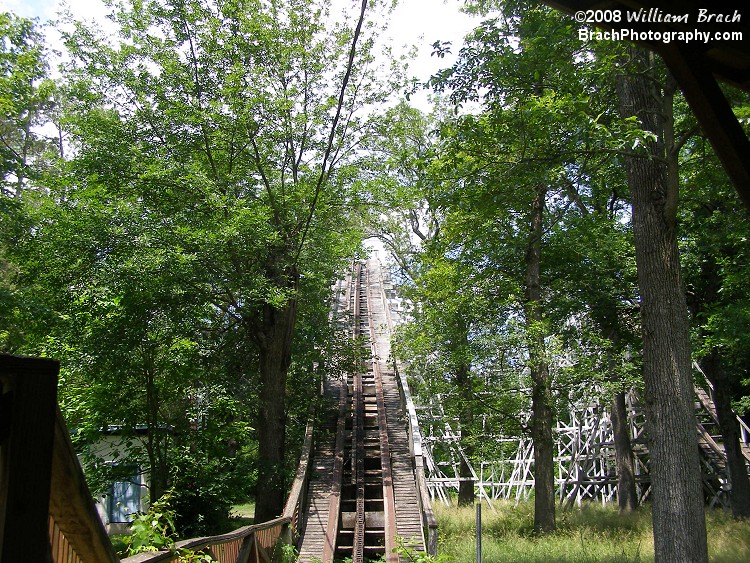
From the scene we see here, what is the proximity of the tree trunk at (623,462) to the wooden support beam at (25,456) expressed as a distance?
17548mm

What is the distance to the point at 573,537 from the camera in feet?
41.4

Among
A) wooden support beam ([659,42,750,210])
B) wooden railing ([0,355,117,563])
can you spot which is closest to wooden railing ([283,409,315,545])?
wooden support beam ([659,42,750,210])

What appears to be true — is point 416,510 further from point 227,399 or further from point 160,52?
point 160,52

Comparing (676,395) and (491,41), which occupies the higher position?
(491,41)

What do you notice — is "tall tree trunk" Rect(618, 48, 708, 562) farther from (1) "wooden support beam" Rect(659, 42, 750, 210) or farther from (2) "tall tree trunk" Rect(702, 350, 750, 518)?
(2) "tall tree trunk" Rect(702, 350, 750, 518)

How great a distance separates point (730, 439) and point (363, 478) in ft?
32.6

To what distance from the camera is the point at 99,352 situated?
995 centimetres

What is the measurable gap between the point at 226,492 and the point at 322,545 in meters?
2.10

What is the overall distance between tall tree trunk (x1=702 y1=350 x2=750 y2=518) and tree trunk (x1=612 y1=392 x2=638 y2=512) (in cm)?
246

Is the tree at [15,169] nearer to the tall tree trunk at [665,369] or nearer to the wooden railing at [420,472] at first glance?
the wooden railing at [420,472]

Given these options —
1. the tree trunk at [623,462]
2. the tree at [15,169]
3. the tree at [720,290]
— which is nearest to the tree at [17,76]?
the tree at [15,169]

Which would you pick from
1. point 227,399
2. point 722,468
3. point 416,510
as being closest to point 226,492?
point 227,399

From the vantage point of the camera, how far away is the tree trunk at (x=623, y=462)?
17.4 meters

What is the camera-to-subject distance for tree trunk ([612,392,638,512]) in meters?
17.4
